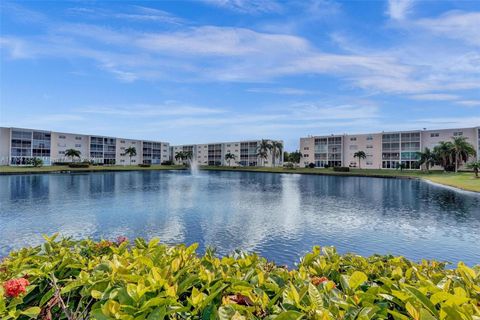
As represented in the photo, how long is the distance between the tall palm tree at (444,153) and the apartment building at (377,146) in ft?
27.9

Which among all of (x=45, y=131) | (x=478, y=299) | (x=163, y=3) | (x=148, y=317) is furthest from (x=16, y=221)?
(x=45, y=131)

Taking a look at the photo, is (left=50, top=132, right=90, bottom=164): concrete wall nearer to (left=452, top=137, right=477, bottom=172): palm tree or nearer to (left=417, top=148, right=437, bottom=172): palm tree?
(left=417, top=148, right=437, bottom=172): palm tree

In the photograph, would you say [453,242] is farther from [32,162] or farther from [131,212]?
[32,162]

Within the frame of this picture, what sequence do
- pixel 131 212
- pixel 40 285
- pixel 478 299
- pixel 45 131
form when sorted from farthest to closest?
pixel 45 131 → pixel 131 212 → pixel 40 285 → pixel 478 299

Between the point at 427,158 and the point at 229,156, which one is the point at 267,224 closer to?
the point at 427,158

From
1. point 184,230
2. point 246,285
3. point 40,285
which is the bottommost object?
point 184,230

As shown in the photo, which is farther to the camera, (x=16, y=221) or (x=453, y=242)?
(x=16, y=221)

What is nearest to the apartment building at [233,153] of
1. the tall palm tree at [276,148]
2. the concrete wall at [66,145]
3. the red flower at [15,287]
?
the tall palm tree at [276,148]

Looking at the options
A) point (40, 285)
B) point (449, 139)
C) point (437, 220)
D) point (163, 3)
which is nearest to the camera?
point (40, 285)

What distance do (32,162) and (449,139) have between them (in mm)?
130407

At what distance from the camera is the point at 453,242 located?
15.9m

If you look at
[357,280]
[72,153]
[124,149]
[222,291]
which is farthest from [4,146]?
[357,280]

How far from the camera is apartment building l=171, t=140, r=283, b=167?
129675 mm

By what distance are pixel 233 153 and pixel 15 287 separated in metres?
136
